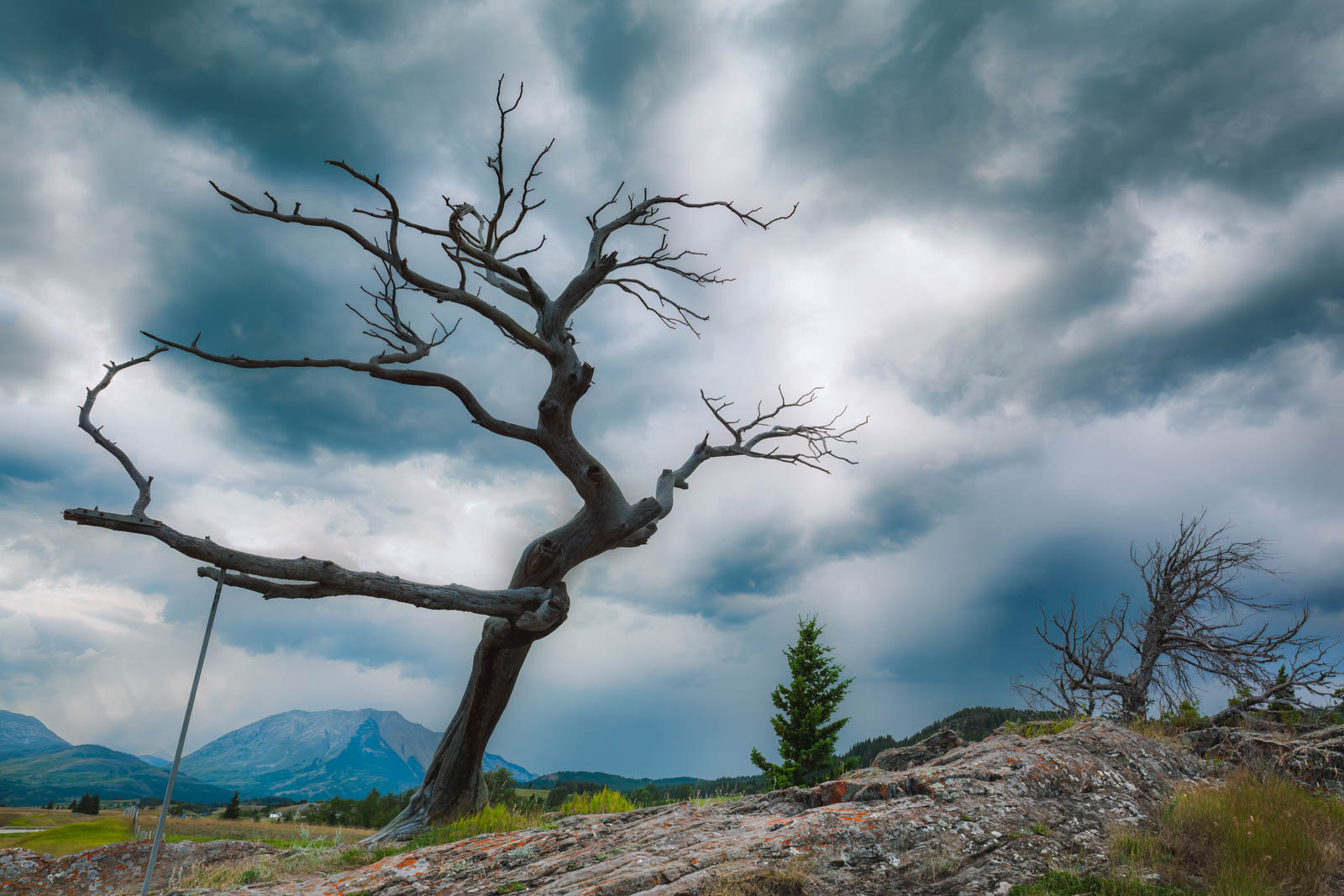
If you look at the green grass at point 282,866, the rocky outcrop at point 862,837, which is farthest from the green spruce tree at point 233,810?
the rocky outcrop at point 862,837

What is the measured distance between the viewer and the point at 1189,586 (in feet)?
52.7

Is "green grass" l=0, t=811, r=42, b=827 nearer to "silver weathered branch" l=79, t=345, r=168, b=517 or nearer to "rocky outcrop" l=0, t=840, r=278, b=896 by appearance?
"rocky outcrop" l=0, t=840, r=278, b=896

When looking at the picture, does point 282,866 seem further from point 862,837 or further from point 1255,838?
point 1255,838

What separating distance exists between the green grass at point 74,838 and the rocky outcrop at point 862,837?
6999 millimetres

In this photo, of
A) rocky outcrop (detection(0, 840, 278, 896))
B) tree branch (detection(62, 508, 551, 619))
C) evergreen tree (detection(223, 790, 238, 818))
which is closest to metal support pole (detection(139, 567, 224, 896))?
tree branch (detection(62, 508, 551, 619))

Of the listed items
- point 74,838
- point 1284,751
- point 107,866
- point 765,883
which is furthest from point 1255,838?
point 74,838

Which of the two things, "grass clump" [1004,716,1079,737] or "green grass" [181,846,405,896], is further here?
"grass clump" [1004,716,1079,737]

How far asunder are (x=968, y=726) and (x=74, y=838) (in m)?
21.6

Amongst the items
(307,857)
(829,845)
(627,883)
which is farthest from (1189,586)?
(307,857)

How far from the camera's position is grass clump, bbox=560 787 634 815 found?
10516mm

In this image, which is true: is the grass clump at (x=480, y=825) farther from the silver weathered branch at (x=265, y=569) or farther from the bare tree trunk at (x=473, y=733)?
the silver weathered branch at (x=265, y=569)

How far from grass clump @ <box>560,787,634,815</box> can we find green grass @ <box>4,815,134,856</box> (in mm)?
7698

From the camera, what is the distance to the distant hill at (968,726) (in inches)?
532

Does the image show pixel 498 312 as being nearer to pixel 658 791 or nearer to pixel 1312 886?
pixel 658 791
